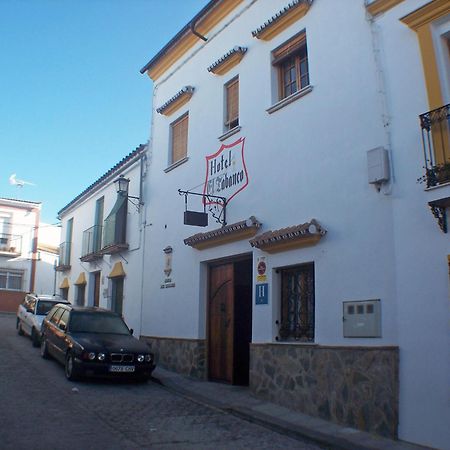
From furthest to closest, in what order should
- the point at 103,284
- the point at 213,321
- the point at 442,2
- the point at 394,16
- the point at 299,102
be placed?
the point at 103,284 < the point at 213,321 < the point at 299,102 < the point at 394,16 < the point at 442,2

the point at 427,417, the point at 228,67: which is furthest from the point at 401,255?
the point at 228,67

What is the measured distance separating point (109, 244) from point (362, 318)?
1080cm

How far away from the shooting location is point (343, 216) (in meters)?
8.47

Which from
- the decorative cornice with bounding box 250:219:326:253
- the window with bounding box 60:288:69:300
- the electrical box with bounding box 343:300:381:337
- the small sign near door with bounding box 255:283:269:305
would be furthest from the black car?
the window with bounding box 60:288:69:300

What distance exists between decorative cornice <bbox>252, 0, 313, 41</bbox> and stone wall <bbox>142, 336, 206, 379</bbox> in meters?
6.61

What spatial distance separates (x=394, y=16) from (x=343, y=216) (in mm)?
3093

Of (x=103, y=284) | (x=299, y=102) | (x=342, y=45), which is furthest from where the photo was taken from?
(x=103, y=284)

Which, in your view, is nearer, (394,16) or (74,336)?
(394,16)

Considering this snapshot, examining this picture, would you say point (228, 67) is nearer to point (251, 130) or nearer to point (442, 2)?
point (251, 130)

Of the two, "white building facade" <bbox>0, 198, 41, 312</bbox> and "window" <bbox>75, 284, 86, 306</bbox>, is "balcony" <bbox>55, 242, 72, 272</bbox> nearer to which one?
"window" <bbox>75, 284, 86, 306</bbox>

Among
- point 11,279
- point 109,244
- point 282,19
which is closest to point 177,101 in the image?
point 282,19

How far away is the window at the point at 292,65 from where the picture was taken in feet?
33.1

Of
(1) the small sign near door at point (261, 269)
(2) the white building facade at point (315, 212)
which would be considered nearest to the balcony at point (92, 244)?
(2) the white building facade at point (315, 212)

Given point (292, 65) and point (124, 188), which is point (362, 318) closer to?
point (292, 65)
